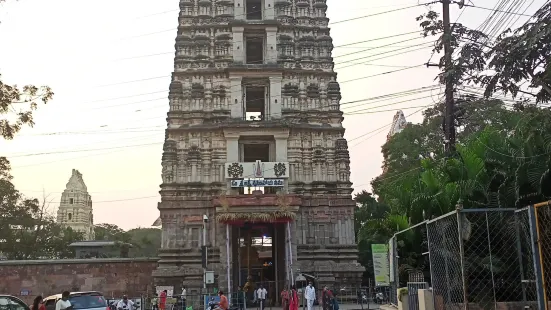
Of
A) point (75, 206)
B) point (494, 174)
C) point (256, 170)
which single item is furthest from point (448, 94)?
point (75, 206)

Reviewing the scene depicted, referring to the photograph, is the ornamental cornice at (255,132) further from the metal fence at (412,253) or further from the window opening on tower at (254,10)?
the metal fence at (412,253)

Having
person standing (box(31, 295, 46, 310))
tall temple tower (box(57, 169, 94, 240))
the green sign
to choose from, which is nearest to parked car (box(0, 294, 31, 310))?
person standing (box(31, 295, 46, 310))

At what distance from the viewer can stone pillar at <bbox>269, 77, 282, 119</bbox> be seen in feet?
107

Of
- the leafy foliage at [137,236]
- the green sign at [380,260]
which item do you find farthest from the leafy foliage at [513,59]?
the leafy foliage at [137,236]

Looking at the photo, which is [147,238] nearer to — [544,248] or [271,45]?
[271,45]

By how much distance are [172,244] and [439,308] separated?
2266 cm

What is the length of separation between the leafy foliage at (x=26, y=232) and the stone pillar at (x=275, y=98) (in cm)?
2267

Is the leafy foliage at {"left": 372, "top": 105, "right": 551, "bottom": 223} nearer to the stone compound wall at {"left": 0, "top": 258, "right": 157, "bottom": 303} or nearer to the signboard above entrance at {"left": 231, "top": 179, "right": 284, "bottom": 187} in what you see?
the signboard above entrance at {"left": 231, "top": 179, "right": 284, "bottom": 187}

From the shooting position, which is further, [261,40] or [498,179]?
[261,40]

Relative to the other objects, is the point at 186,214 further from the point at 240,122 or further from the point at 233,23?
the point at 233,23

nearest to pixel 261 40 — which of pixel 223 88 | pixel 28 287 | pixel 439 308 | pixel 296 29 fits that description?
pixel 296 29

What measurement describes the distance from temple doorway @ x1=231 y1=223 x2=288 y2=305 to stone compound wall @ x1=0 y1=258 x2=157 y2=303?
5244mm

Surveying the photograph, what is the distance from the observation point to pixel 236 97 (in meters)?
32.8

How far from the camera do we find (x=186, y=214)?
3094 cm
